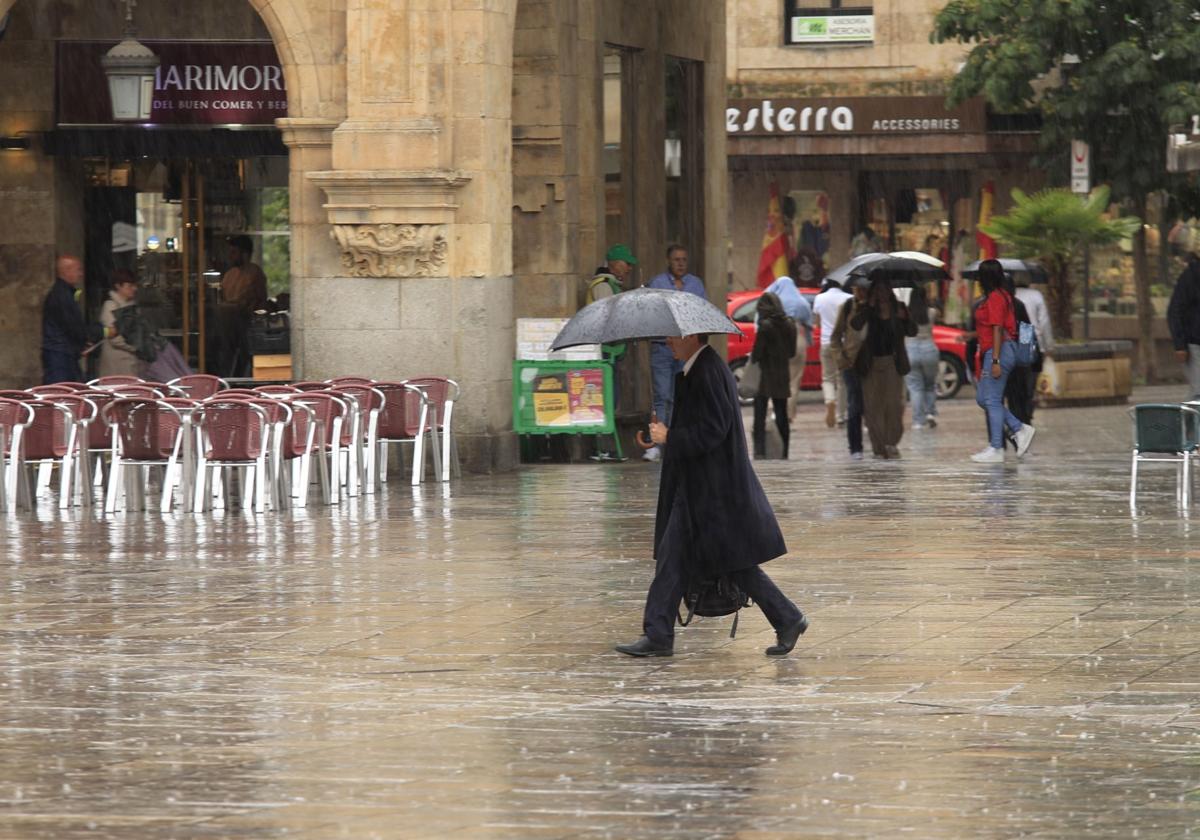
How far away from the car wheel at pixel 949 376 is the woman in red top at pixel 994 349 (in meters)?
10.9

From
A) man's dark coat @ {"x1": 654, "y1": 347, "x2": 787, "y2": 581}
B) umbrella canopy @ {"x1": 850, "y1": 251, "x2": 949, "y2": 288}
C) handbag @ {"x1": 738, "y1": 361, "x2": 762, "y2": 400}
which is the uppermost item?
umbrella canopy @ {"x1": 850, "y1": 251, "x2": 949, "y2": 288}

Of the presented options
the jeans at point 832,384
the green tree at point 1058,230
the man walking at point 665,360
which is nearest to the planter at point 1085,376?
the green tree at point 1058,230

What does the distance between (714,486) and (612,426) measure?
11.2 m

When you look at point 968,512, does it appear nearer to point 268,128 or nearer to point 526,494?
point 526,494

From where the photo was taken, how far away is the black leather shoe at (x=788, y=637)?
36.8 ft

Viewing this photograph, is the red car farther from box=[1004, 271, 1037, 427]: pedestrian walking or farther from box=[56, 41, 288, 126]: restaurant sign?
box=[1004, 271, 1037, 427]: pedestrian walking

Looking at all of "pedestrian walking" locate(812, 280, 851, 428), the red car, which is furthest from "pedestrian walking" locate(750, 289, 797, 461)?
the red car

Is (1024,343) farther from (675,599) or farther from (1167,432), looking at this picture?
(675,599)

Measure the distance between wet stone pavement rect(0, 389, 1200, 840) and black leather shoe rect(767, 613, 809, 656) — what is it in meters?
0.06

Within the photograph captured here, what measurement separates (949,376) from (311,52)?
47.6 feet

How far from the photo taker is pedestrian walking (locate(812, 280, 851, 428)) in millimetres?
28422

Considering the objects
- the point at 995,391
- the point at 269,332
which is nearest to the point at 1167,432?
the point at 995,391

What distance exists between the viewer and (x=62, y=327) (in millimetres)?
21516

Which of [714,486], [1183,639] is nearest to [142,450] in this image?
[714,486]
